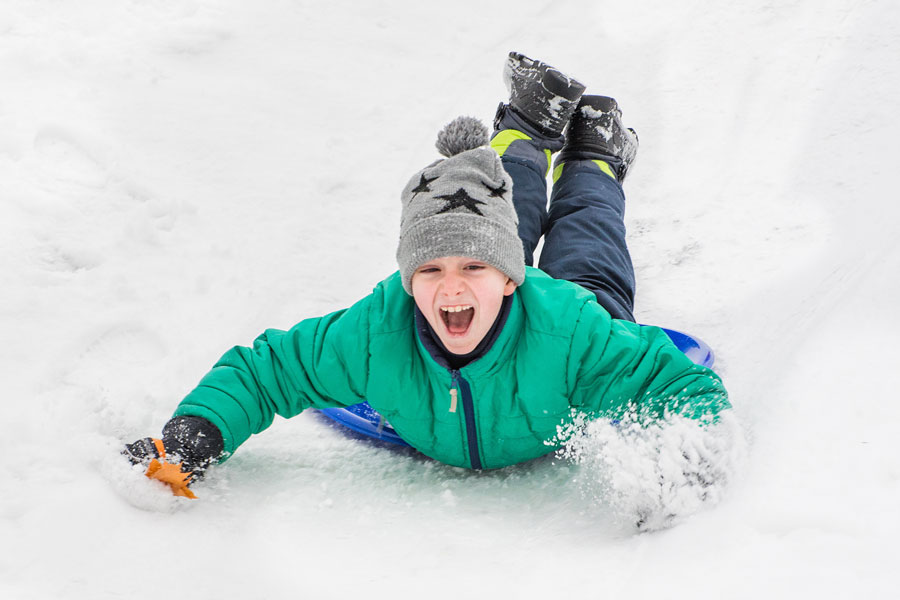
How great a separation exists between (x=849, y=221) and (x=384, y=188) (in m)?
1.67

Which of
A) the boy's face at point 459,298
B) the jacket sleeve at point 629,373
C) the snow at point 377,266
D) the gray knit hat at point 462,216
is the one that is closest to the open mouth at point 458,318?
the boy's face at point 459,298

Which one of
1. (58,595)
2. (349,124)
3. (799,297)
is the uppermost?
(349,124)

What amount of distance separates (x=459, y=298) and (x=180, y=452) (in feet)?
2.17

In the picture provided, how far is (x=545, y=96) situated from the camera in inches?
109

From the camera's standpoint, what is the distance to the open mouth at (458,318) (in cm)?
184

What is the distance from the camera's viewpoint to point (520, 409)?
1922mm

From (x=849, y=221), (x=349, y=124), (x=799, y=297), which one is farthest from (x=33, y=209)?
(x=849, y=221)

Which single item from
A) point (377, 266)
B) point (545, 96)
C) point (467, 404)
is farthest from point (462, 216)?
point (377, 266)

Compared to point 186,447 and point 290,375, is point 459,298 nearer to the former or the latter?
point 290,375

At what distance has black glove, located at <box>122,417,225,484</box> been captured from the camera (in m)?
1.74

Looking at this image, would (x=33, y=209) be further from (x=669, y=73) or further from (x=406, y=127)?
(x=669, y=73)

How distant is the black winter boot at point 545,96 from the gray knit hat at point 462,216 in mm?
839

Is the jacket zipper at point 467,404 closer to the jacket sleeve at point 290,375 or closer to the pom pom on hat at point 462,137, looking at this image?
the jacket sleeve at point 290,375

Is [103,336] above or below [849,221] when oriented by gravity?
below
